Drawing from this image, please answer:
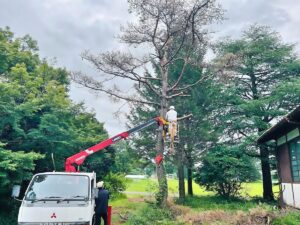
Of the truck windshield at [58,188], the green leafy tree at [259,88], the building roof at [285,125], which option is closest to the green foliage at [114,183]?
the green leafy tree at [259,88]

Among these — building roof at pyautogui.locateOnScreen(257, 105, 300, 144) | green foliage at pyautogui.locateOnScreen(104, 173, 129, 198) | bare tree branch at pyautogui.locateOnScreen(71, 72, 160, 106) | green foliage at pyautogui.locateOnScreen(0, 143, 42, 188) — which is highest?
bare tree branch at pyautogui.locateOnScreen(71, 72, 160, 106)

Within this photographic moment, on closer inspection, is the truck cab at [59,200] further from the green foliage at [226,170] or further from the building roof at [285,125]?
the green foliage at [226,170]

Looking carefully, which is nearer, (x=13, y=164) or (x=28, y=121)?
(x=13, y=164)

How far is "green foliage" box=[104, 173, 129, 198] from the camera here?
2502cm

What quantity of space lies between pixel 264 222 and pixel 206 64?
9791mm


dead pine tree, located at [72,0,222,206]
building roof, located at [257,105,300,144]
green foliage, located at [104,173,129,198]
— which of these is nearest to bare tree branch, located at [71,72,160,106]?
dead pine tree, located at [72,0,222,206]

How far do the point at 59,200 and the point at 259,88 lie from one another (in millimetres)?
19424

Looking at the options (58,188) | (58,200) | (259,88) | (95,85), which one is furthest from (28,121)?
(259,88)

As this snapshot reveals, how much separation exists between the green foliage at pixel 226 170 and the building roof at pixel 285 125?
3.82m

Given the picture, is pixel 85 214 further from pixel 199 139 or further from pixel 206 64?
pixel 199 139

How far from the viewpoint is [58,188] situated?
27.8ft

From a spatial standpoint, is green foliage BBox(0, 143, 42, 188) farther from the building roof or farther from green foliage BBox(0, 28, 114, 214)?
the building roof

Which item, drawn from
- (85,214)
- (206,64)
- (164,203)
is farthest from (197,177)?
(85,214)

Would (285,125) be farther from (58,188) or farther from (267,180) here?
(267,180)
